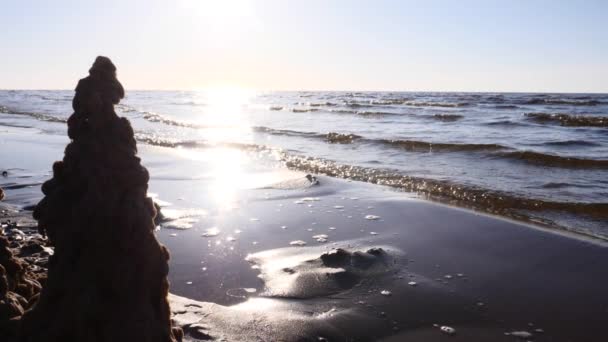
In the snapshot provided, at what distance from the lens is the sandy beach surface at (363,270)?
3490 mm

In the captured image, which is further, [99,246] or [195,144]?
[195,144]

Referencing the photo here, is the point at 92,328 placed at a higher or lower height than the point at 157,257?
lower

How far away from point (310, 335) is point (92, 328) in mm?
1587

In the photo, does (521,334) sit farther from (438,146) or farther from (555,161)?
(438,146)

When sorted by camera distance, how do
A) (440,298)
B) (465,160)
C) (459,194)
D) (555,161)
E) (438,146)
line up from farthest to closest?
(438,146) < (465,160) < (555,161) < (459,194) < (440,298)

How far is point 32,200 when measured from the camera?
23.0 ft

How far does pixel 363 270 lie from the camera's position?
451 centimetres

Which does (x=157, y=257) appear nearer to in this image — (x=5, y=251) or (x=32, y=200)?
(x=5, y=251)

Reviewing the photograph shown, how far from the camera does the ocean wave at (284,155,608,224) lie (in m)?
7.52

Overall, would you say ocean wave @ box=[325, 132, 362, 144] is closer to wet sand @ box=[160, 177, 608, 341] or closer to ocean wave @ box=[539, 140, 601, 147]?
ocean wave @ box=[539, 140, 601, 147]

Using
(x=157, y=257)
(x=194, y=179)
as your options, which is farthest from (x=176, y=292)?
(x=194, y=179)

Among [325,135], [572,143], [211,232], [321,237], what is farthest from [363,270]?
[325,135]

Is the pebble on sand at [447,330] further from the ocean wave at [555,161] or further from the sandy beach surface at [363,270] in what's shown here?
the ocean wave at [555,161]

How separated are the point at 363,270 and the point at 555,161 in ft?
31.9
